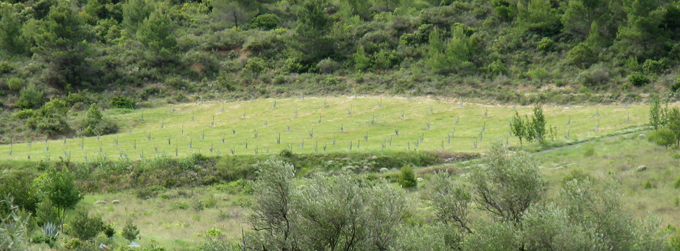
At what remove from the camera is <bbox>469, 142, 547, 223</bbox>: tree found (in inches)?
824

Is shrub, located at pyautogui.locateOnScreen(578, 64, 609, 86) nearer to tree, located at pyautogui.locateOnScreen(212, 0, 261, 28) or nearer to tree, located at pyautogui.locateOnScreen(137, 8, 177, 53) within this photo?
tree, located at pyautogui.locateOnScreen(137, 8, 177, 53)

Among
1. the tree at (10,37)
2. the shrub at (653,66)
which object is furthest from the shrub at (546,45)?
the tree at (10,37)

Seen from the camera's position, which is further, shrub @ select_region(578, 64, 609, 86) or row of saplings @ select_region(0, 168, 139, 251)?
shrub @ select_region(578, 64, 609, 86)

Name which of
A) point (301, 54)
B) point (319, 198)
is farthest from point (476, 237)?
point (301, 54)

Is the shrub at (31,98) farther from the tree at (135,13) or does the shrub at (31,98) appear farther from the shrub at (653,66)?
the shrub at (653,66)

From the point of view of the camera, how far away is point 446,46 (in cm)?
7556

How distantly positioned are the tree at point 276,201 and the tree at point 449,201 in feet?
17.7

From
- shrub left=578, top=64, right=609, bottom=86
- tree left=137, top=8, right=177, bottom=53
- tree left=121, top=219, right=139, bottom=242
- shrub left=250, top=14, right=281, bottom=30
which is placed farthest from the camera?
shrub left=250, top=14, right=281, bottom=30

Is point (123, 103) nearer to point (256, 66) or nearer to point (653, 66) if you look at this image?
point (256, 66)

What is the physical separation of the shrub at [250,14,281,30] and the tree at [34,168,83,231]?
218 ft

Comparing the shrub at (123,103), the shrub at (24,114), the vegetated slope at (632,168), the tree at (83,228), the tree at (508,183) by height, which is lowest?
the shrub at (123,103)

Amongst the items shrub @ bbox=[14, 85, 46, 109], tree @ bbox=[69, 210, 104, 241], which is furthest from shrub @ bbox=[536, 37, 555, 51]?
tree @ bbox=[69, 210, 104, 241]

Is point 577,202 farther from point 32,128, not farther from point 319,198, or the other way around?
point 32,128

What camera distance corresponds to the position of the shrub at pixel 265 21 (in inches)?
3814
